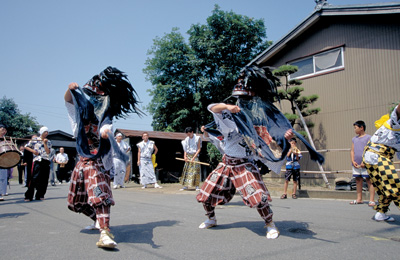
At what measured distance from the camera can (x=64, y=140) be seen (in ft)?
90.2

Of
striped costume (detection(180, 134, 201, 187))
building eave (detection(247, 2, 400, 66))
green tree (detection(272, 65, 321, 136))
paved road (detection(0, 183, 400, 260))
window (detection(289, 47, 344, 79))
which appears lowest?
paved road (detection(0, 183, 400, 260))

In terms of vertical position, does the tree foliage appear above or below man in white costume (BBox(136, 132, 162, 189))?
above

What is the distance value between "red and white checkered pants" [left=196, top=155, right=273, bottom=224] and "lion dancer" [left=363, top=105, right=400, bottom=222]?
1994 millimetres

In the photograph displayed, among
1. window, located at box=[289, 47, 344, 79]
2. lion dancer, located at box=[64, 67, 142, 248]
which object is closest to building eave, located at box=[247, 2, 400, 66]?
window, located at box=[289, 47, 344, 79]

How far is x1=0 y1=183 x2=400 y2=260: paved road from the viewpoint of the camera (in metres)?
3.42

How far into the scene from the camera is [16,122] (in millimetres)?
42969

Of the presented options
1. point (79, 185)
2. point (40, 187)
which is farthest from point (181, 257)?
point (40, 187)

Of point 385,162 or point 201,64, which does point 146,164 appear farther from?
point 201,64

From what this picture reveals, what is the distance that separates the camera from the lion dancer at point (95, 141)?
152 inches

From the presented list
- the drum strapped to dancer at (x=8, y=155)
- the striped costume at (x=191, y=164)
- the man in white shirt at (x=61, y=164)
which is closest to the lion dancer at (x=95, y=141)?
the drum strapped to dancer at (x=8, y=155)

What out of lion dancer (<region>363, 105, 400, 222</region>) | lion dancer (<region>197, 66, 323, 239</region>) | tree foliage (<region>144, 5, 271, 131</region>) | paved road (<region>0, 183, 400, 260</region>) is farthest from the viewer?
tree foliage (<region>144, 5, 271, 131</region>)

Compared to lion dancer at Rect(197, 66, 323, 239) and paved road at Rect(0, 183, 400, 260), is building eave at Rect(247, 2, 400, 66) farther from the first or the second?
paved road at Rect(0, 183, 400, 260)

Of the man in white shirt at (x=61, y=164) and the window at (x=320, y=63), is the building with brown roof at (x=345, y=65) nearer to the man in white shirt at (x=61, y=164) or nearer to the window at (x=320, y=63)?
the window at (x=320, y=63)

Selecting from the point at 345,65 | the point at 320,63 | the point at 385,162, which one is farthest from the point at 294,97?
the point at 385,162
